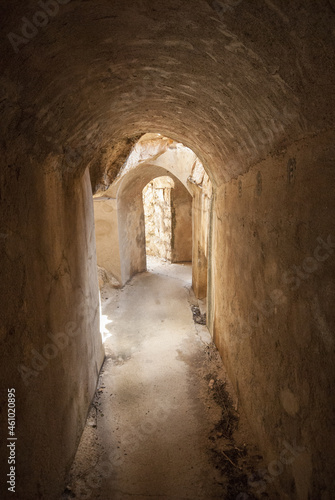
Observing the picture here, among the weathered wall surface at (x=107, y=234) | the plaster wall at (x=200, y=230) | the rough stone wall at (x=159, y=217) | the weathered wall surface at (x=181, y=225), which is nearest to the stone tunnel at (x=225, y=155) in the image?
the plaster wall at (x=200, y=230)

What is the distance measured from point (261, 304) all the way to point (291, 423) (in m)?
0.97

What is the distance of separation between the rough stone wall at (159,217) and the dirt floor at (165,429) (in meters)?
8.00

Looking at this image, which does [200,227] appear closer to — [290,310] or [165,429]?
[165,429]

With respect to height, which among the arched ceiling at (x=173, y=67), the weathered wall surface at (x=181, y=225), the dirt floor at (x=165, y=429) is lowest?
the dirt floor at (x=165, y=429)

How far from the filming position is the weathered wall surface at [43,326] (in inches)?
70.2

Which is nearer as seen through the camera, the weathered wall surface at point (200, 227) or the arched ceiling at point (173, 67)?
the arched ceiling at point (173, 67)

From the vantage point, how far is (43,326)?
90.7 inches

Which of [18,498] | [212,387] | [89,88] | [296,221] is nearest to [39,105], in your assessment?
[89,88]

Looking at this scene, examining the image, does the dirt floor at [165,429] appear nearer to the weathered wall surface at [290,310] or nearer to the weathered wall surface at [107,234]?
the weathered wall surface at [290,310]

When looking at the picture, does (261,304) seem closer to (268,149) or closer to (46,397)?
(268,149)

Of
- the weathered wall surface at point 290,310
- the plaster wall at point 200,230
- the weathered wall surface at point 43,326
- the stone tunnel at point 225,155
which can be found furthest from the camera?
the plaster wall at point 200,230

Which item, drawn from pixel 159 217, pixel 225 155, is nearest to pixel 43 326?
pixel 225 155

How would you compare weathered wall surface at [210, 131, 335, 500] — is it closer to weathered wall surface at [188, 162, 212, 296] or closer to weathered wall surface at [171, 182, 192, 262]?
weathered wall surface at [188, 162, 212, 296]

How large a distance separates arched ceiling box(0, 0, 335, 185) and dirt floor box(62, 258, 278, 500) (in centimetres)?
286
